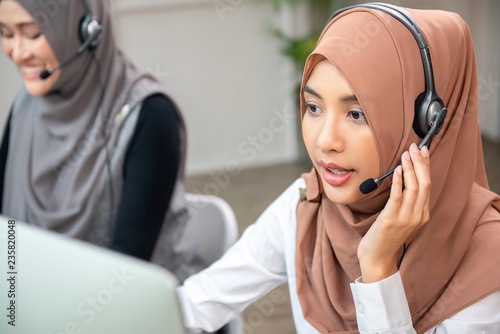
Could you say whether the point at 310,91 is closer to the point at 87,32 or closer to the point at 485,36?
the point at 87,32

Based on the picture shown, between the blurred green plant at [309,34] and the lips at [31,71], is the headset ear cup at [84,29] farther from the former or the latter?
the blurred green plant at [309,34]

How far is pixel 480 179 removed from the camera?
1082mm

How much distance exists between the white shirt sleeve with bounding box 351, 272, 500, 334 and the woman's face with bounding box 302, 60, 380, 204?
0.14 metres

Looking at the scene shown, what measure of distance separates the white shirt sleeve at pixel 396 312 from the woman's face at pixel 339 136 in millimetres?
138

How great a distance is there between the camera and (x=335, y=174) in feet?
3.09

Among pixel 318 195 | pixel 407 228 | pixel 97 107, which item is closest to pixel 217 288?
pixel 318 195

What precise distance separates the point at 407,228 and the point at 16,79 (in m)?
3.12

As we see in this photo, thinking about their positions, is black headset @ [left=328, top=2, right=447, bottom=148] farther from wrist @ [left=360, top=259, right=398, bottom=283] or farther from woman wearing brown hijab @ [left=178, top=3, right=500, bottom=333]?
wrist @ [left=360, top=259, right=398, bottom=283]

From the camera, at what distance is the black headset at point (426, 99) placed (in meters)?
0.89

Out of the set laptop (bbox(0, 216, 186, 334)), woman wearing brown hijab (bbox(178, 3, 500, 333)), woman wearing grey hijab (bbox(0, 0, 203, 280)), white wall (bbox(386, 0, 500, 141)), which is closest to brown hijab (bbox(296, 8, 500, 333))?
woman wearing brown hijab (bbox(178, 3, 500, 333))

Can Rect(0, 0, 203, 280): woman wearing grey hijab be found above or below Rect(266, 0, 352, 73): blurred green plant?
above

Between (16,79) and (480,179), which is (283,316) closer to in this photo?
(480,179)

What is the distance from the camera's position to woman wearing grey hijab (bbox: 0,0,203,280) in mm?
1541

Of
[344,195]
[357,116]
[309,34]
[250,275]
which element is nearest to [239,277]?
[250,275]
